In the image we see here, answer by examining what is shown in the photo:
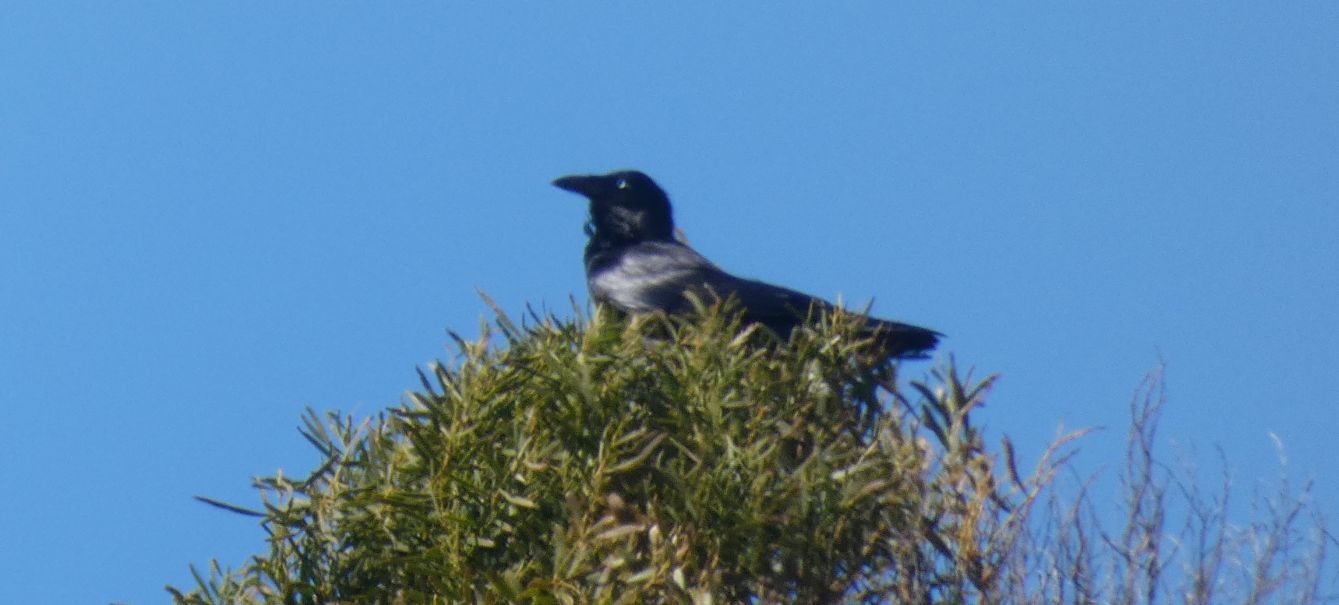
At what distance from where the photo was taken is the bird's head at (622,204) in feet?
30.2

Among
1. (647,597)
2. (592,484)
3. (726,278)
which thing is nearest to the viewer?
(647,597)

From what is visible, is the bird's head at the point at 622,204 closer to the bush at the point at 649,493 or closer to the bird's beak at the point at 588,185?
the bird's beak at the point at 588,185

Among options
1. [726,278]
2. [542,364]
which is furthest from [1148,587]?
[726,278]

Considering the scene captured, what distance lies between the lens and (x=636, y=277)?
323 inches

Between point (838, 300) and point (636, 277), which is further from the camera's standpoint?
point (636, 277)

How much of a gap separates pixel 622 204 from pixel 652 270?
117 cm

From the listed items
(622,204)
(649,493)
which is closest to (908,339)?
(649,493)

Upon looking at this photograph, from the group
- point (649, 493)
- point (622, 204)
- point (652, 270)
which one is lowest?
point (649, 493)

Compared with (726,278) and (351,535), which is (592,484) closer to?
(351,535)

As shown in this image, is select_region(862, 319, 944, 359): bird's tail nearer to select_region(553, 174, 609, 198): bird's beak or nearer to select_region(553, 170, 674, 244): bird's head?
select_region(553, 170, 674, 244): bird's head

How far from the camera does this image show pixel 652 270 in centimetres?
821

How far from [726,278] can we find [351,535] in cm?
365

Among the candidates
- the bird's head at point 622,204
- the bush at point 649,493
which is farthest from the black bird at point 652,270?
the bush at point 649,493

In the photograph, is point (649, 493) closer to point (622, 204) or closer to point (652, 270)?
point (652, 270)
